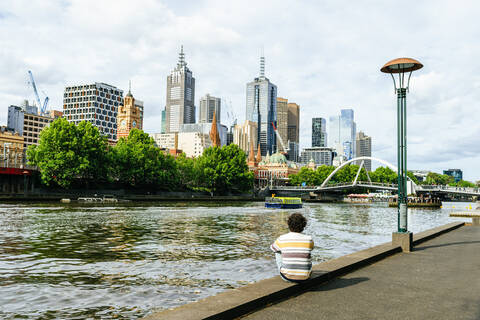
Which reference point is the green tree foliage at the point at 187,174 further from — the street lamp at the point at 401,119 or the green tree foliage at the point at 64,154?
the street lamp at the point at 401,119

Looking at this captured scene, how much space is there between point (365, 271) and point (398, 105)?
8.73 metres

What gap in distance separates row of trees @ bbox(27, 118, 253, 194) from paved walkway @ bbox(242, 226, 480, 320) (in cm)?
7303

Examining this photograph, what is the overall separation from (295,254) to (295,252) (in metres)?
0.05

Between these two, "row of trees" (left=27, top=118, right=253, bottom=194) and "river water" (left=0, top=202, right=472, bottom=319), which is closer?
"river water" (left=0, top=202, right=472, bottom=319)

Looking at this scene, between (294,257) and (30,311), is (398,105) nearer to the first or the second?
(294,257)

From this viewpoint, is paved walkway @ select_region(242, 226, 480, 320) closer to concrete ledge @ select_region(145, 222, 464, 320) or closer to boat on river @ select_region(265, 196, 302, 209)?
concrete ledge @ select_region(145, 222, 464, 320)

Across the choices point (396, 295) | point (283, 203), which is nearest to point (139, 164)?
point (283, 203)

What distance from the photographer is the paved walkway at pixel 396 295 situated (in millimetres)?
7531

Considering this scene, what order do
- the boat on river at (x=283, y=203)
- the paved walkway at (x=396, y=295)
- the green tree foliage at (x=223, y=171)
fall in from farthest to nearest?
the green tree foliage at (x=223, y=171) → the boat on river at (x=283, y=203) → the paved walkway at (x=396, y=295)

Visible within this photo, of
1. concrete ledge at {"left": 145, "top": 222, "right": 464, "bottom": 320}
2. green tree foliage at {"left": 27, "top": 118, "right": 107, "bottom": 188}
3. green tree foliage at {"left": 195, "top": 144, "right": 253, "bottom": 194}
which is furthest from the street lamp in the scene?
green tree foliage at {"left": 195, "top": 144, "right": 253, "bottom": 194}

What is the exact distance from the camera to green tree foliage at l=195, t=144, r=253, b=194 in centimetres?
11819

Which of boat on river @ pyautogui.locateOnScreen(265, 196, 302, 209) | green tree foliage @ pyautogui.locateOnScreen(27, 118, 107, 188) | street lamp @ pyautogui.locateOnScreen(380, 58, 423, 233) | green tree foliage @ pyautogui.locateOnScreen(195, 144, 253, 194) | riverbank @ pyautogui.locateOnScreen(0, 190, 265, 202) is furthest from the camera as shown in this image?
green tree foliage @ pyautogui.locateOnScreen(195, 144, 253, 194)

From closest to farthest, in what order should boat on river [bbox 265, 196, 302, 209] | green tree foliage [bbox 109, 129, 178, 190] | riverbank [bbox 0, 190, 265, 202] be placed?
riverbank [bbox 0, 190, 265, 202], boat on river [bbox 265, 196, 302, 209], green tree foliage [bbox 109, 129, 178, 190]

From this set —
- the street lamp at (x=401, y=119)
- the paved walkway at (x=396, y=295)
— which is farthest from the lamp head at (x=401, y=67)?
the paved walkway at (x=396, y=295)
